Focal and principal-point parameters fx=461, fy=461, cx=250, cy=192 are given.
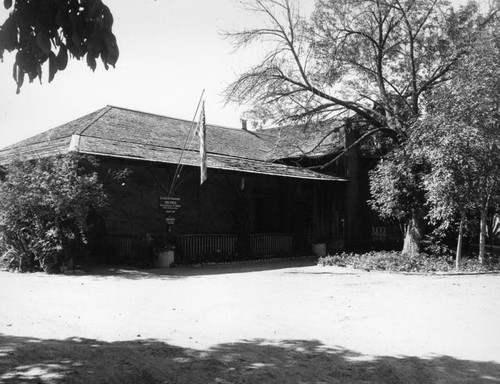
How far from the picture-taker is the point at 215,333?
6.62m

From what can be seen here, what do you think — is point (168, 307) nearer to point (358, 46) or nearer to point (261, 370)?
point (261, 370)

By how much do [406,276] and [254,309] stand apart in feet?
22.6

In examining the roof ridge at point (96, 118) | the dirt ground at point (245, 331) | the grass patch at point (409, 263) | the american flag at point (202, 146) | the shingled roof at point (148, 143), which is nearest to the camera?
the dirt ground at point (245, 331)

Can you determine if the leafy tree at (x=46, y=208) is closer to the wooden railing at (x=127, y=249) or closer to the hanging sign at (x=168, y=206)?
the hanging sign at (x=168, y=206)

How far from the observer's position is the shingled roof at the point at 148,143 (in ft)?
49.7

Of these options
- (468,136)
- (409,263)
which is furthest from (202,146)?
(468,136)

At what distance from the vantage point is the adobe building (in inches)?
612

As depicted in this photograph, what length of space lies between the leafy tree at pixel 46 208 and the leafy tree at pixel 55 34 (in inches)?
362

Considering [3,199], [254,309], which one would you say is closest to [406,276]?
[254,309]

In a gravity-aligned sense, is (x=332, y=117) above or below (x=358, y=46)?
below

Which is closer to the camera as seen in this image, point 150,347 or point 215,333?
point 150,347

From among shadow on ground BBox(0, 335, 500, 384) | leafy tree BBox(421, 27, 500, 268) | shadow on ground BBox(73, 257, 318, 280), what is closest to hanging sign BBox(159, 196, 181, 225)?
shadow on ground BBox(73, 257, 318, 280)

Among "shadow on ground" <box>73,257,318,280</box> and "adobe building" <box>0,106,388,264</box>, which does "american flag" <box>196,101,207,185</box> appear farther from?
"shadow on ground" <box>73,257,318,280</box>

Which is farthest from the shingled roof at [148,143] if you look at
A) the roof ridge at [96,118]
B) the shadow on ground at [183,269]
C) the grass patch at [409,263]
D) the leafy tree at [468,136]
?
the leafy tree at [468,136]
